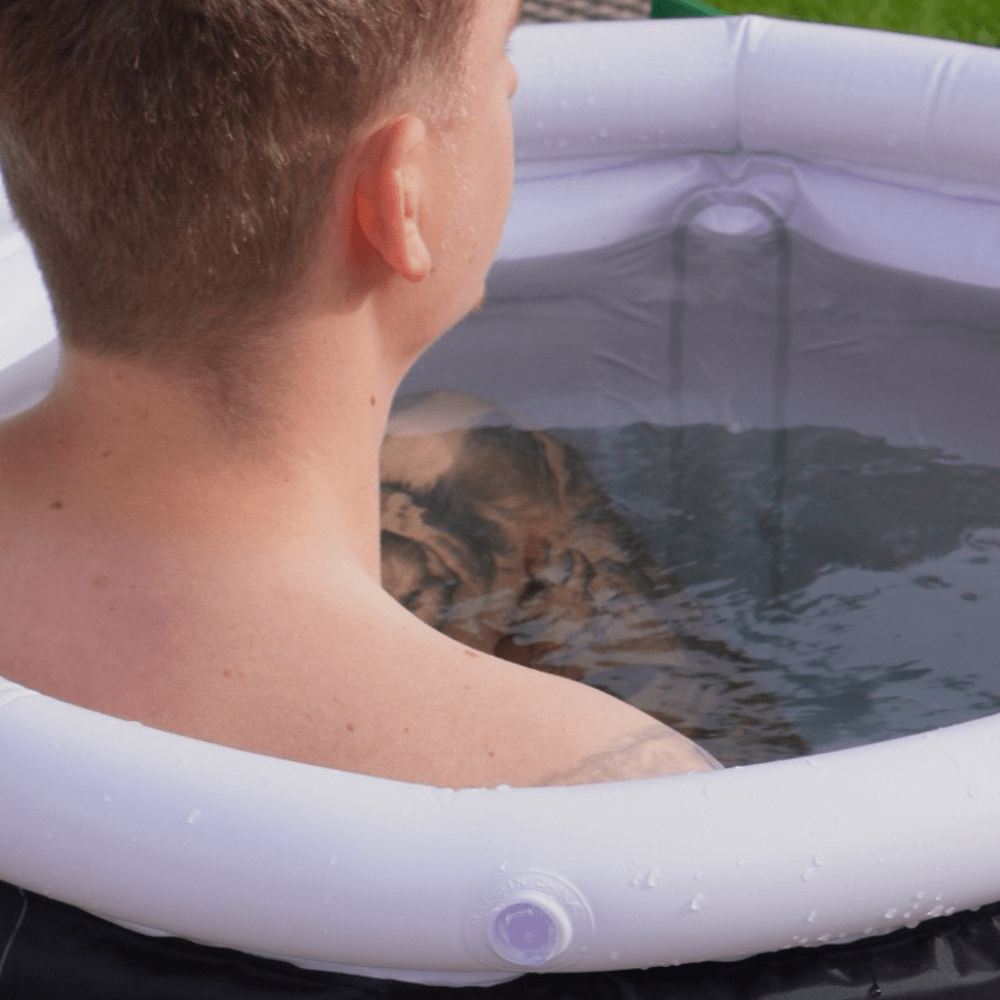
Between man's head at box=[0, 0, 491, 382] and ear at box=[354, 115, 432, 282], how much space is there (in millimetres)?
20

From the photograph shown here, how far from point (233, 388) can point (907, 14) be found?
212 centimetres

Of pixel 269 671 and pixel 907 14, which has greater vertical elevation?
pixel 269 671

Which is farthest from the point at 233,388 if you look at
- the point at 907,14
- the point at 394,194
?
the point at 907,14

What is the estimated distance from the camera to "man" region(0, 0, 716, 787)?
A: 0.91m

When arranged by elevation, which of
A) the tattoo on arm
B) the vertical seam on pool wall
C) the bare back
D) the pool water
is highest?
the bare back

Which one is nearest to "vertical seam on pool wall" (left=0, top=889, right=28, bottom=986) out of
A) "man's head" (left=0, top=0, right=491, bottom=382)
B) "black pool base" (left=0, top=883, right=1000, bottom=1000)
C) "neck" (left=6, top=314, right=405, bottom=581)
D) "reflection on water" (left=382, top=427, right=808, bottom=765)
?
"black pool base" (left=0, top=883, right=1000, bottom=1000)

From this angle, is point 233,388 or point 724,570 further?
point 724,570

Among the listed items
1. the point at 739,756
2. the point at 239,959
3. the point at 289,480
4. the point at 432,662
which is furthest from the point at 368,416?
the point at 739,756

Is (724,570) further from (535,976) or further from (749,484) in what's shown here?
(535,976)

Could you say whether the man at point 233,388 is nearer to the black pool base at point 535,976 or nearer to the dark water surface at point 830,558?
the black pool base at point 535,976

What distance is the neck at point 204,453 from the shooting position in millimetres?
950

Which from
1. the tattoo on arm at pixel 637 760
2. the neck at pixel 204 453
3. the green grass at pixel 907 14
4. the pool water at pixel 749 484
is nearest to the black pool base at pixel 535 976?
the tattoo on arm at pixel 637 760

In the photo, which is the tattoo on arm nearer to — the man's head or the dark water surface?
the man's head

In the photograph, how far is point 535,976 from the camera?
903 mm
